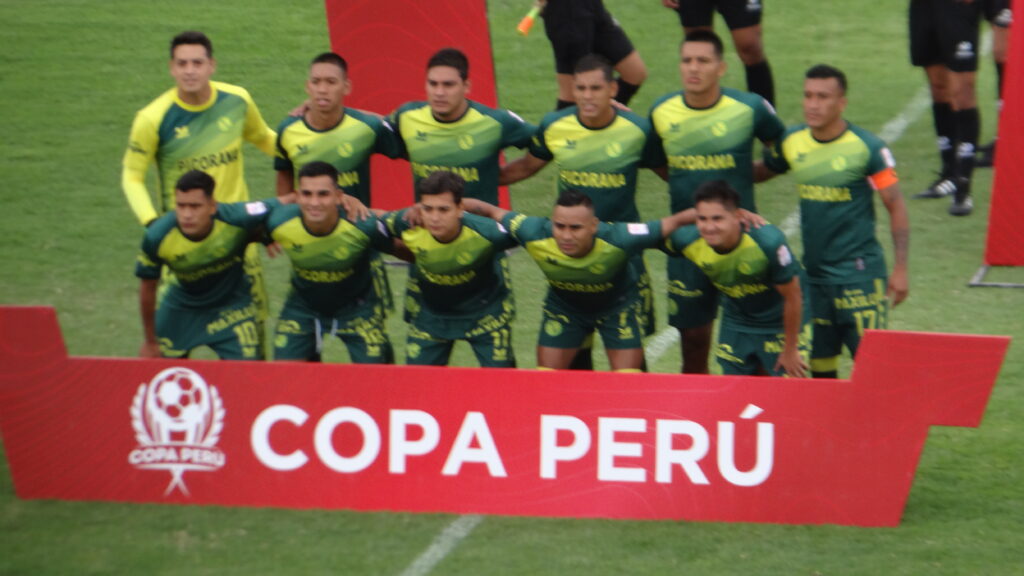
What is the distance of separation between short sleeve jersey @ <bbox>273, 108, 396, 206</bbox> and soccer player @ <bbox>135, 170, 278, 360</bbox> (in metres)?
0.53

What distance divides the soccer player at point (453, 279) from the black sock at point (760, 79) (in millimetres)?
4035

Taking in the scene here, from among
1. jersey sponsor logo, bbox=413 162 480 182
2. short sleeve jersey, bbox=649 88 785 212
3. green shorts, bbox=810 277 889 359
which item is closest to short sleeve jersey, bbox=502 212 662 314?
short sleeve jersey, bbox=649 88 785 212

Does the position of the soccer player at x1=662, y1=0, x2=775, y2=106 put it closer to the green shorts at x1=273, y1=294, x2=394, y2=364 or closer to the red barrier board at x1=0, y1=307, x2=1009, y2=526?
the green shorts at x1=273, y1=294, x2=394, y2=364

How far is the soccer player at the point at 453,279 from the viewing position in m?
7.43

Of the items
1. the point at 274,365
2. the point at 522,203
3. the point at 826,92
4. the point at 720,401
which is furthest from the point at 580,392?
the point at 522,203

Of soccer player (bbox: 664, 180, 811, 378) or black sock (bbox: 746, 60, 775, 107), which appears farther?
black sock (bbox: 746, 60, 775, 107)

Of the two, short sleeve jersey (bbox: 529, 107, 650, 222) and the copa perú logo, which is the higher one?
short sleeve jersey (bbox: 529, 107, 650, 222)

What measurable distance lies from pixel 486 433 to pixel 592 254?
3.35 feet

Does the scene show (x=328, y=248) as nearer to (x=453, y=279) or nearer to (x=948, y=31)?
(x=453, y=279)

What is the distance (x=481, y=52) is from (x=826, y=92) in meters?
3.50

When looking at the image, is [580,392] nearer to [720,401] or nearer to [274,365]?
[720,401]

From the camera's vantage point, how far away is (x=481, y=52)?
416 inches

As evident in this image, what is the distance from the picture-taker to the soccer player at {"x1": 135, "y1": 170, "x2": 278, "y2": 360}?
7.58 m

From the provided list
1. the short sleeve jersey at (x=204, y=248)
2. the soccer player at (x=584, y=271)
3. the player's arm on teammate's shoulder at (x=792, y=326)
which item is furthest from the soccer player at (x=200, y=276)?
the player's arm on teammate's shoulder at (x=792, y=326)
